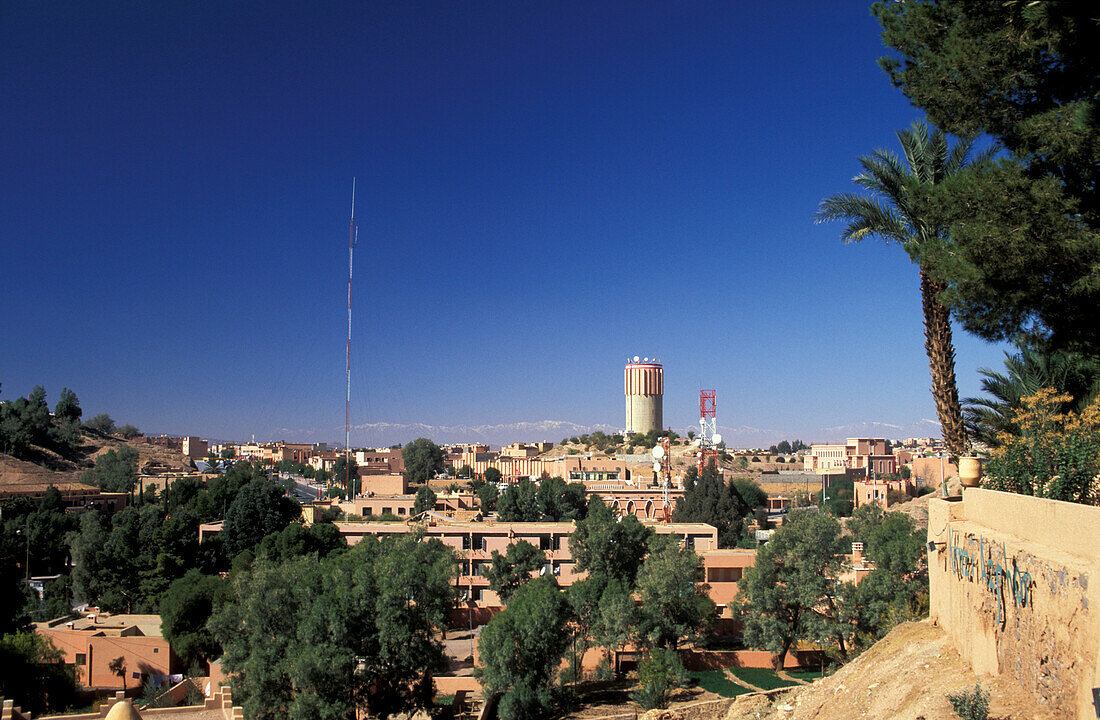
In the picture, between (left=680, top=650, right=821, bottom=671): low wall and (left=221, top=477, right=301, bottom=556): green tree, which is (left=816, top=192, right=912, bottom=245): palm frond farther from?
(left=221, top=477, right=301, bottom=556): green tree

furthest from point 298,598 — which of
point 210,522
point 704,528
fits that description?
point 210,522

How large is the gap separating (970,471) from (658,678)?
35.6 ft

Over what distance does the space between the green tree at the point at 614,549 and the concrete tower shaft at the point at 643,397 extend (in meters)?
61.0

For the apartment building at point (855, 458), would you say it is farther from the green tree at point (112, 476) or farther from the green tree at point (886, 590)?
the green tree at point (112, 476)

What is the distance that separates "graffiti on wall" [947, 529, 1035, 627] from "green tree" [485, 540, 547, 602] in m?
17.4

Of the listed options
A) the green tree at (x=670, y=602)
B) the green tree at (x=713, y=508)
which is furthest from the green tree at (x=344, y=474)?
the green tree at (x=670, y=602)

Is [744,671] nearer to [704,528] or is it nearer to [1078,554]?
[704,528]

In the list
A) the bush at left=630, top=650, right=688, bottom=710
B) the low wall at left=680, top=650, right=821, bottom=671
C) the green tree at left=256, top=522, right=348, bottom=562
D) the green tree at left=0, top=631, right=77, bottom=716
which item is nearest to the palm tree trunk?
the bush at left=630, top=650, right=688, bottom=710

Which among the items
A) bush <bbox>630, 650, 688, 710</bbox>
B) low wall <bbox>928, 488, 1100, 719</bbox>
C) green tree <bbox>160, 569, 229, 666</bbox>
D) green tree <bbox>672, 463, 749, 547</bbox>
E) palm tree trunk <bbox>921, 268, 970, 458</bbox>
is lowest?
bush <bbox>630, 650, 688, 710</bbox>

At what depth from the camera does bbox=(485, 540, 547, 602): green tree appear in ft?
78.6

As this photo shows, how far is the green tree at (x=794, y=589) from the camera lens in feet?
64.8

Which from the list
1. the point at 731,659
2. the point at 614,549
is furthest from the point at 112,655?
the point at 731,659

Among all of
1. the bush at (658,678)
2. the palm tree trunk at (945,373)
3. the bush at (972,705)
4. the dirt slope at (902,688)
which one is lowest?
the bush at (658,678)

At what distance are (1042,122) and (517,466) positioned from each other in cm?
6490
